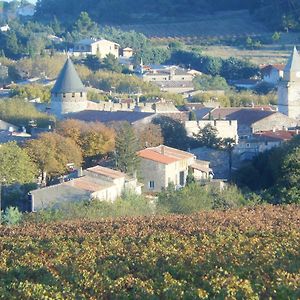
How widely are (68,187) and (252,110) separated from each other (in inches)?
763

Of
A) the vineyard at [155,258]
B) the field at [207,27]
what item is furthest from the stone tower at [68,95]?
the field at [207,27]

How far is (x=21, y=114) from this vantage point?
4509 centimetres

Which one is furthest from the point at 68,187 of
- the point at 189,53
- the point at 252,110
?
the point at 189,53

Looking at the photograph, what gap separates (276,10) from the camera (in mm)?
95812

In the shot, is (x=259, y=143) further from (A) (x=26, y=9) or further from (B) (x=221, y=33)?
(A) (x=26, y=9)

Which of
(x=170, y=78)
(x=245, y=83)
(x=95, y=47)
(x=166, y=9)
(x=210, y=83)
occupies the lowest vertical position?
(x=245, y=83)

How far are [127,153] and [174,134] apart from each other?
748 centimetres

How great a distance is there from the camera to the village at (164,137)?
29.5 m

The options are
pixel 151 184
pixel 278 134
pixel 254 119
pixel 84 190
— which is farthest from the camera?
pixel 254 119

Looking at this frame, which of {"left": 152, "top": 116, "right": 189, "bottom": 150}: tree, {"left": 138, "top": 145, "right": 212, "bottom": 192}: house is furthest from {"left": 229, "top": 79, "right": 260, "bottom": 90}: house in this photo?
{"left": 138, "top": 145, "right": 212, "bottom": 192}: house

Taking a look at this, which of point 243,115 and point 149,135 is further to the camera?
point 243,115

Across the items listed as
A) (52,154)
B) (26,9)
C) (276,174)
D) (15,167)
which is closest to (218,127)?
(52,154)

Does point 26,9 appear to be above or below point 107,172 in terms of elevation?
below

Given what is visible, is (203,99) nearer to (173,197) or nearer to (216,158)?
(216,158)
